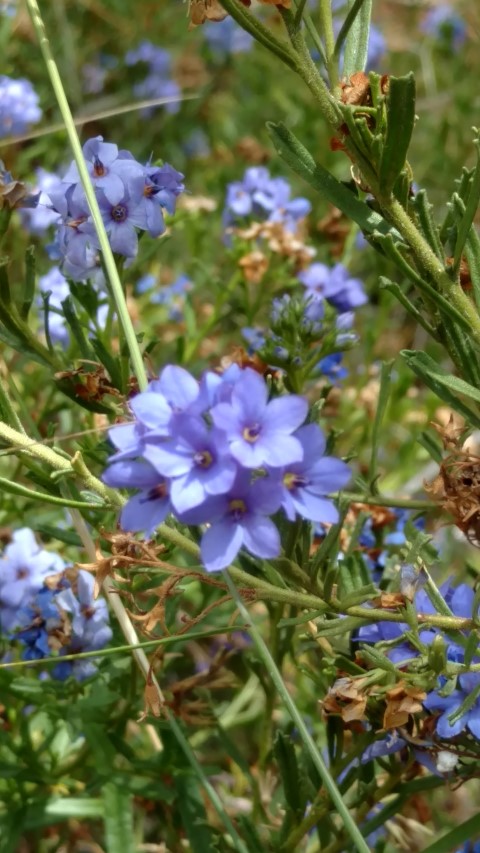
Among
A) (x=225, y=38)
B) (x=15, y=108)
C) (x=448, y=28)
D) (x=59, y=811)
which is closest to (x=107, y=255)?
(x=59, y=811)

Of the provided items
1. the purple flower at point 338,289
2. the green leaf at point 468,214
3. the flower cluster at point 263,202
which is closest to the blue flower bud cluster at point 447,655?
the green leaf at point 468,214

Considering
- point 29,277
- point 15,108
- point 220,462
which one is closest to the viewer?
point 220,462

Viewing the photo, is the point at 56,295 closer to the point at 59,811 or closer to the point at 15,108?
the point at 15,108

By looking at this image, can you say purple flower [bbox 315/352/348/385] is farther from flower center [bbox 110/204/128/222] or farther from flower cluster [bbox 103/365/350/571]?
flower cluster [bbox 103/365/350/571]

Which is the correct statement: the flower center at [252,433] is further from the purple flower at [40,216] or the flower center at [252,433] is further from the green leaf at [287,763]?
the purple flower at [40,216]

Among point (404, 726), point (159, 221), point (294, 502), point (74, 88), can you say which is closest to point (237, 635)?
point (404, 726)

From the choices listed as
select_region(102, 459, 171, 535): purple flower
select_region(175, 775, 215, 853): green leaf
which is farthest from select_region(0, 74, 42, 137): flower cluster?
select_region(102, 459, 171, 535): purple flower
